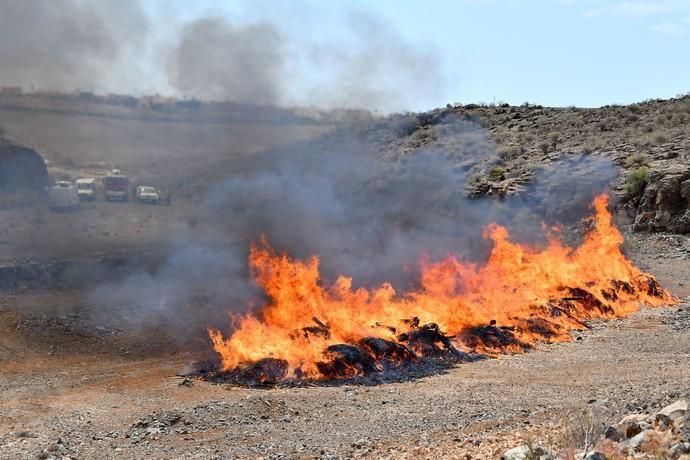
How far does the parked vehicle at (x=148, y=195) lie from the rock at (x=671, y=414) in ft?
91.1

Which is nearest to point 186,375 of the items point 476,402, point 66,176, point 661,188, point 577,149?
point 476,402

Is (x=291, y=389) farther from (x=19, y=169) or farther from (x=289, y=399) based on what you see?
(x=19, y=169)

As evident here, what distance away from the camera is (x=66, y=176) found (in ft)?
124

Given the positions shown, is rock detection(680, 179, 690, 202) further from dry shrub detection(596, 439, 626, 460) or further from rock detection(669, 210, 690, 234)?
dry shrub detection(596, 439, 626, 460)

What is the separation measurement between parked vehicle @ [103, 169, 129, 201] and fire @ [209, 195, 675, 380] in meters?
18.3

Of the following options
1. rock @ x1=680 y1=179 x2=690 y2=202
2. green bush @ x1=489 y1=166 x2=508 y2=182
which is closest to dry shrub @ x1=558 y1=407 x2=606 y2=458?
rock @ x1=680 y1=179 x2=690 y2=202

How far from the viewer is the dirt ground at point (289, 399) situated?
28.7ft

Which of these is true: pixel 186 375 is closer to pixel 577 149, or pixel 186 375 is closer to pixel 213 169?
pixel 213 169

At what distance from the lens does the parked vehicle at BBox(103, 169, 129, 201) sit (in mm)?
33938

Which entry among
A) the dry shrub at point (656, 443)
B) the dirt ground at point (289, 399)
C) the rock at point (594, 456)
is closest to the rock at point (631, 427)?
the dry shrub at point (656, 443)

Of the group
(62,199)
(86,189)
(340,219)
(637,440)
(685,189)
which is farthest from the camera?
(86,189)

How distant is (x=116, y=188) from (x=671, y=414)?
101 ft

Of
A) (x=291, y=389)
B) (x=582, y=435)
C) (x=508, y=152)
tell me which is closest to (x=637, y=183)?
(x=508, y=152)

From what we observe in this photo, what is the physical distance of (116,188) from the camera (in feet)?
112
